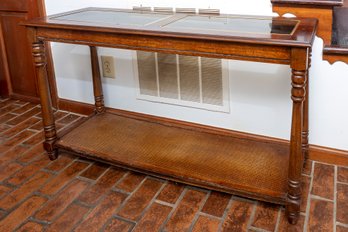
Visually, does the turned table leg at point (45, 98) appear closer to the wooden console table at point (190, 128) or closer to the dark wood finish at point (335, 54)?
the wooden console table at point (190, 128)

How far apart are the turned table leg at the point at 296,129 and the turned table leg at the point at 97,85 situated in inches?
54.4

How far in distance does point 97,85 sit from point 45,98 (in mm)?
459

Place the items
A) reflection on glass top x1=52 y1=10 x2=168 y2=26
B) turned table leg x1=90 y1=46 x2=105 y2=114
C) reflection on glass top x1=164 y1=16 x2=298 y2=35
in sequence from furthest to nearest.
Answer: turned table leg x1=90 y1=46 x2=105 y2=114, reflection on glass top x1=52 y1=10 x2=168 y2=26, reflection on glass top x1=164 y1=16 x2=298 y2=35

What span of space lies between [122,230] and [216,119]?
0.92 m

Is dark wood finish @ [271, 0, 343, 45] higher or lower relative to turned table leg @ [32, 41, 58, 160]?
higher

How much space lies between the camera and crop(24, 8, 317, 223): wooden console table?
1.62 m

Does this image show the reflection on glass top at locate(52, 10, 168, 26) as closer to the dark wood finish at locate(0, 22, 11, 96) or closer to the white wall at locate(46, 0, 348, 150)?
the white wall at locate(46, 0, 348, 150)

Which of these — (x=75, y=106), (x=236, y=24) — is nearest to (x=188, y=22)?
(x=236, y=24)

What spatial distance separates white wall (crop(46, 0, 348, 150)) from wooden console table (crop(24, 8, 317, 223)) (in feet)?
0.30

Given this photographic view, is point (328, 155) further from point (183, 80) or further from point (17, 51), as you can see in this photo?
point (17, 51)

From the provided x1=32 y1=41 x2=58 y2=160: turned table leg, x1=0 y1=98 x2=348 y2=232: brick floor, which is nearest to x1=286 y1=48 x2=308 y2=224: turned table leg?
x1=0 y1=98 x2=348 y2=232: brick floor

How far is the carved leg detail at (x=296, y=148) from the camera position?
1.57 meters

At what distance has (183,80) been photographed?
241 centimetres

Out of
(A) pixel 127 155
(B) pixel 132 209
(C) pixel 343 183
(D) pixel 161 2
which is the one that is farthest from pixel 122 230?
(D) pixel 161 2
